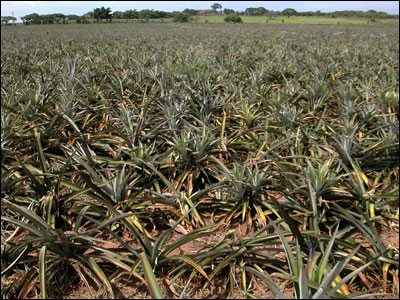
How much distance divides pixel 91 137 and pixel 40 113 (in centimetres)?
79

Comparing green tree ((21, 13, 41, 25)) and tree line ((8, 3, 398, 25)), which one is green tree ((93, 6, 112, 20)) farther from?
green tree ((21, 13, 41, 25))

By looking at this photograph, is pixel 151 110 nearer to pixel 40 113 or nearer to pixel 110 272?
pixel 40 113

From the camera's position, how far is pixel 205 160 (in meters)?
2.57

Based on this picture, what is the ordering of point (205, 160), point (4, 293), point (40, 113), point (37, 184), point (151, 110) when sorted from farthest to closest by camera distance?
point (151, 110) < point (40, 113) < point (205, 160) < point (37, 184) < point (4, 293)

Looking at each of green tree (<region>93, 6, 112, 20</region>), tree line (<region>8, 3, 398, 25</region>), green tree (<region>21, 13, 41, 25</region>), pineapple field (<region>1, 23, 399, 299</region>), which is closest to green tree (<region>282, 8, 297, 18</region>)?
tree line (<region>8, 3, 398, 25</region>)

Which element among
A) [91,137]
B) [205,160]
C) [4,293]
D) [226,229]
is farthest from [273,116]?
[4,293]

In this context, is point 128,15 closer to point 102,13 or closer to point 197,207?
point 102,13

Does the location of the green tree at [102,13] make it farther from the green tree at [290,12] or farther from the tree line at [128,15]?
the green tree at [290,12]

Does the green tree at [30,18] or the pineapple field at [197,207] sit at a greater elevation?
the green tree at [30,18]

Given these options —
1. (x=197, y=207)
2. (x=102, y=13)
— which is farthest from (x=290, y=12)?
(x=197, y=207)

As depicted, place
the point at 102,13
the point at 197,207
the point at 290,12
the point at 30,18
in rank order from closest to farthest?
the point at 197,207
the point at 30,18
the point at 102,13
the point at 290,12

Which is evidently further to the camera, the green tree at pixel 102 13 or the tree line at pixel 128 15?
the green tree at pixel 102 13

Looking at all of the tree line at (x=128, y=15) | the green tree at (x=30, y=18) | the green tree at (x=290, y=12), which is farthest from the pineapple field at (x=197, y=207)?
the green tree at (x=290, y=12)

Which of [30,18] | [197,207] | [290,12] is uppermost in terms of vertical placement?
[290,12]
